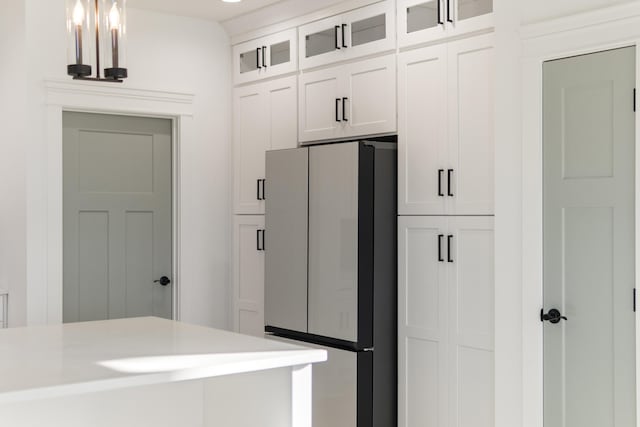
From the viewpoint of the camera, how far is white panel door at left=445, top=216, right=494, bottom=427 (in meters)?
3.73

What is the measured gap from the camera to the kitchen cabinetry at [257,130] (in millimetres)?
4938

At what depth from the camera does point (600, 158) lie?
3.10m

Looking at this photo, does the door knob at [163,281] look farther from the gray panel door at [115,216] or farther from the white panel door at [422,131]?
the white panel door at [422,131]

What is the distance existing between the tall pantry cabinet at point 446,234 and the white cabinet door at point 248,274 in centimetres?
131

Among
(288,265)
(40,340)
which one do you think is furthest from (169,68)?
(40,340)

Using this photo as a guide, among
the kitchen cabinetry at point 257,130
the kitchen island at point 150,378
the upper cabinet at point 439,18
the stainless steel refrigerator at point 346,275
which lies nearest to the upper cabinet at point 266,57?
the kitchen cabinetry at point 257,130

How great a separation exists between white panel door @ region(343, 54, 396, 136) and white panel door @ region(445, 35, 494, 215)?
0.40 m

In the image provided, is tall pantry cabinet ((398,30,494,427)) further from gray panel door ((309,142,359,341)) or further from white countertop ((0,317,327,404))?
white countertop ((0,317,327,404))

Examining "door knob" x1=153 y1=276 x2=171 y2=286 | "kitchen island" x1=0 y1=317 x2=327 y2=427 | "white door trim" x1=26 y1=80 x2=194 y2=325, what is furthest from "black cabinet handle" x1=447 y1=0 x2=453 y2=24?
"door knob" x1=153 y1=276 x2=171 y2=286

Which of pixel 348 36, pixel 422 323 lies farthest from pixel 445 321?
pixel 348 36

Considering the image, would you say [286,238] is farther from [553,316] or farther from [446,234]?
[553,316]

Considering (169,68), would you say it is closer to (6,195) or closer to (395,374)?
(6,195)

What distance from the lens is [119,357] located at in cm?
235

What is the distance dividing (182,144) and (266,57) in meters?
0.80
